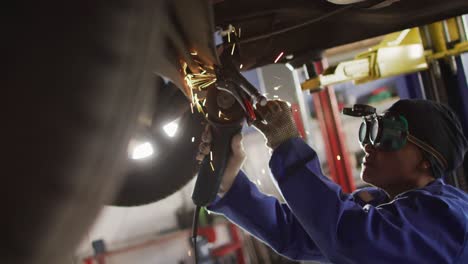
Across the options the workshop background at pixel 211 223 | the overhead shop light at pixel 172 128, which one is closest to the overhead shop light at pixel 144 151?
the overhead shop light at pixel 172 128

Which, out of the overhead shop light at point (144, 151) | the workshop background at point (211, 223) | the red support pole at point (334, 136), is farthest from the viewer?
the workshop background at point (211, 223)

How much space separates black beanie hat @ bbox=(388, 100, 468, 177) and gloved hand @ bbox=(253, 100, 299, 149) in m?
0.43

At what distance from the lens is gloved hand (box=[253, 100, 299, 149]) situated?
108 centimetres

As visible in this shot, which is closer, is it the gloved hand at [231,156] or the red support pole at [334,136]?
the gloved hand at [231,156]

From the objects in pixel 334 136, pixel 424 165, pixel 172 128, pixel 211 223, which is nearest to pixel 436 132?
pixel 424 165

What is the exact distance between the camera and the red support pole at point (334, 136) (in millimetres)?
2760

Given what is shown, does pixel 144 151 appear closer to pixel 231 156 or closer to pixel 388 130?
pixel 231 156

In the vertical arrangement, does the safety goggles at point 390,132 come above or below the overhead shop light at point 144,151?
below

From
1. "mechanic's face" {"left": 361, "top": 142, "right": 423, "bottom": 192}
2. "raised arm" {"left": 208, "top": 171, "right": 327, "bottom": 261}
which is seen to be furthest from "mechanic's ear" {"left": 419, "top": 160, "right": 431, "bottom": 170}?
"raised arm" {"left": 208, "top": 171, "right": 327, "bottom": 261}

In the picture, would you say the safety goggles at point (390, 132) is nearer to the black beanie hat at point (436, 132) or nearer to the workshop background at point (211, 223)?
the black beanie hat at point (436, 132)

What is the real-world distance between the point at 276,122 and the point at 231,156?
20 cm

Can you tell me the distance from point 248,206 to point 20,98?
119 cm

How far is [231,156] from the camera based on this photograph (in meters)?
1.23

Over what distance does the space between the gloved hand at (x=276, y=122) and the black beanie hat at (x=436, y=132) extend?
17.1 inches
